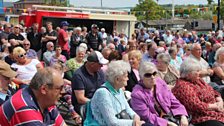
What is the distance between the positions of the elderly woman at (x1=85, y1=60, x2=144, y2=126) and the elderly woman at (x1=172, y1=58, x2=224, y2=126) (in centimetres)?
108

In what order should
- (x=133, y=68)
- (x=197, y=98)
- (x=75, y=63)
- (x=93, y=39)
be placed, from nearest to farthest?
(x=197, y=98)
(x=133, y=68)
(x=75, y=63)
(x=93, y=39)

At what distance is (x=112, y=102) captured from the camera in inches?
171

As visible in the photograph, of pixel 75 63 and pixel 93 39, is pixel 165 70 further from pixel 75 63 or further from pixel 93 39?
pixel 93 39

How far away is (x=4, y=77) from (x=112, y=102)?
121 cm

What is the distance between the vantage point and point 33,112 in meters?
2.86

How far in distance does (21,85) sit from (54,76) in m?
3.69

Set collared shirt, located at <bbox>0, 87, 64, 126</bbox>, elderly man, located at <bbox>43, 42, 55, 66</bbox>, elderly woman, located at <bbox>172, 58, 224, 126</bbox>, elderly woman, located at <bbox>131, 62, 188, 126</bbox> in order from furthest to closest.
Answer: elderly man, located at <bbox>43, 42, 55, 66</bbox> < elderly woman, located at <bbox>172, 58, 224, 126</bbox> < elderly woman, located at <bbox>131, 62, 188, 126</bbox> < collared shirt, located at <bbox>0, 87, 64, 126</bbox>

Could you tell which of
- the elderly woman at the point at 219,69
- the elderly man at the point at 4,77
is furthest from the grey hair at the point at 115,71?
the elderly woman at the point at 219,69

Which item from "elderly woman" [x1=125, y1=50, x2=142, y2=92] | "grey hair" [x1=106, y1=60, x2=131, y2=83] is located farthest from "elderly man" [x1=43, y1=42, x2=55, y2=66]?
"grey hair" [x1=106, y1=60, x2=131, y2=83]

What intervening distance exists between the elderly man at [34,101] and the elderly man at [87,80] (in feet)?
7.93

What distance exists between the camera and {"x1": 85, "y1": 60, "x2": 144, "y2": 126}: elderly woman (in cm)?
426

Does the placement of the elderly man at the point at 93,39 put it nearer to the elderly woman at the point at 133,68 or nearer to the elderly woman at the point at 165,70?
the elderly woman at the point at 133,68

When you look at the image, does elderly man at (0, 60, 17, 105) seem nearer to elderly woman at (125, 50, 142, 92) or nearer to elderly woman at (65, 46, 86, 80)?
elderly woman at (125, 50, 142, 92)

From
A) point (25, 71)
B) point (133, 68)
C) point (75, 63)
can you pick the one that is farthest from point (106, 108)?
point (75, 63)
